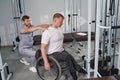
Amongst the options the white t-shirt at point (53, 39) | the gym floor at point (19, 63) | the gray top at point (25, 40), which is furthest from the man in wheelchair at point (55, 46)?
the gray top at point (25, 40)

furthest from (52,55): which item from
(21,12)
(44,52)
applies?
(21,12)

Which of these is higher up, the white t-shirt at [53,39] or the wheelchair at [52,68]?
the white t-shirt at [53,39]

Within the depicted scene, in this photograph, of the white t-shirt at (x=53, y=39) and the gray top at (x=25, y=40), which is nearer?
the white t-shirt at (x=53, y=39)

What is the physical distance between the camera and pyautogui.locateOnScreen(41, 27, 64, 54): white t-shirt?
2.49 meters

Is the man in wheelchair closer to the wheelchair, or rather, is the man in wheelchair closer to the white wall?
the wheelchair

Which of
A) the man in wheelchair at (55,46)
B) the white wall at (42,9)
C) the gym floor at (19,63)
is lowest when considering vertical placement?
the gym floor at (19,63)

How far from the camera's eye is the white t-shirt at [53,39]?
249cm

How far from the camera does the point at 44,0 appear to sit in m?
4.72

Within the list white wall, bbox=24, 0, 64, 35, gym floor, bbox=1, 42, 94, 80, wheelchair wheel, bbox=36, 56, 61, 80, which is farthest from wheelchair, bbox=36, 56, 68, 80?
white wall, bbox=24, 0, 64, 35

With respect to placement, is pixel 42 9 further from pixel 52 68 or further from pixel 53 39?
pixel 52 68

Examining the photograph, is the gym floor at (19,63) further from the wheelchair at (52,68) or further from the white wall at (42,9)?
the white wall at (42,9)

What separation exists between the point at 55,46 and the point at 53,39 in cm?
12

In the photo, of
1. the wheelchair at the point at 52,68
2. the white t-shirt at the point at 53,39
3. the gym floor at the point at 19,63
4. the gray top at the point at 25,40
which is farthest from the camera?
the gray top at the point at 25,40

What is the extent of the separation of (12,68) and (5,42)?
1.72 m
